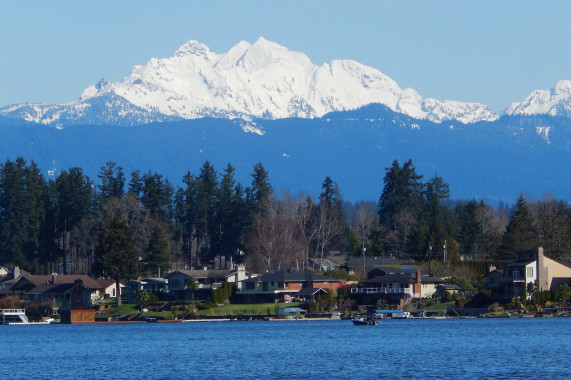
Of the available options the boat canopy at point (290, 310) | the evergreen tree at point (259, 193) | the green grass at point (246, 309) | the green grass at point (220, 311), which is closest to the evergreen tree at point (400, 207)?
the evergreen tree at point (259, 193)

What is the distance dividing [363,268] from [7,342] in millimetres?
48044

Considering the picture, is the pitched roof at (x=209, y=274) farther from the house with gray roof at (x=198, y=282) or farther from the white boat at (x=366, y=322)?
the white boat at (x=366, y=322)

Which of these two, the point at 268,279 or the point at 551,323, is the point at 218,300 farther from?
the point at 551,323

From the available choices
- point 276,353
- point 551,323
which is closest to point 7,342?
point 276,353

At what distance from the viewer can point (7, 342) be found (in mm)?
85938

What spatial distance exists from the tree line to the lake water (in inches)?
1115

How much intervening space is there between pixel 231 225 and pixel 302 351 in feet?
231

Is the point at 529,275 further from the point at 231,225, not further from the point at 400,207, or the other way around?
the point at 231,225

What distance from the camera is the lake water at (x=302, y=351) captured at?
57.8 meters

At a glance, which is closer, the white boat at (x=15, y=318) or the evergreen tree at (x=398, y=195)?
the white boat at (x=15, y=318)

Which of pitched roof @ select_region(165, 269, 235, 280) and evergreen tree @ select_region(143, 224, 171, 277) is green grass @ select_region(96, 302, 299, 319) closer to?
pitched roof @ select_region(165, 269, 235, 280)

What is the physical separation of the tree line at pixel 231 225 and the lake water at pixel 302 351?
28.3 m

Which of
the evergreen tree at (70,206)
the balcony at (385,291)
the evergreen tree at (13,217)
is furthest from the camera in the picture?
the evergreen tree at (13,217)

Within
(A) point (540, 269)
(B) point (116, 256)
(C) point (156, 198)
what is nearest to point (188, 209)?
(C) point (156, 198)
